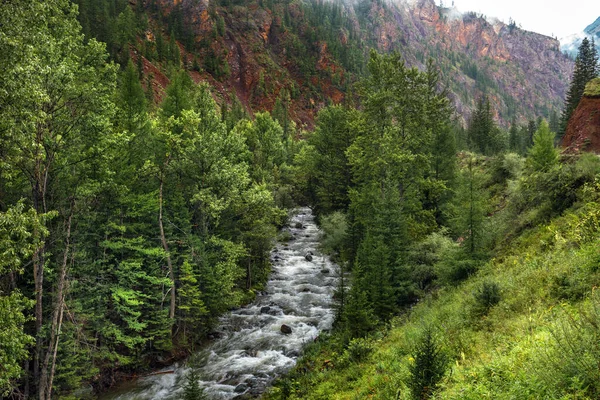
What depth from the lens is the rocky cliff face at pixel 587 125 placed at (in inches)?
958

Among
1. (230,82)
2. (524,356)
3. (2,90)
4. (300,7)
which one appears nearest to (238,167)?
(2,90)

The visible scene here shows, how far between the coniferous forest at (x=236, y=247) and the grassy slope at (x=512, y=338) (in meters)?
0.06

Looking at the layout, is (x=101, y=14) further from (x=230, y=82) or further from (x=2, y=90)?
(x=2, y=90)

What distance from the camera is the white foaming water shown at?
17.7 meters

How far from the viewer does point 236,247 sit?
80.5 ft

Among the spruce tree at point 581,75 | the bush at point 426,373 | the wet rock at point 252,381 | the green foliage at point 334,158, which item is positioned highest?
the spruce tree at point 581,75

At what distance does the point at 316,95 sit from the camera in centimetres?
11988

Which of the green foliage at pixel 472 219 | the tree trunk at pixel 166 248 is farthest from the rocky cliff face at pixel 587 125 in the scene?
the tree trunk at pixel 166 248

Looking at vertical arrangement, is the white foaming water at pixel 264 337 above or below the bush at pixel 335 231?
below

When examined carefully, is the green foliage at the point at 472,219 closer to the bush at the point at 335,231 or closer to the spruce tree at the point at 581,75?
the bush at the point at 335,231

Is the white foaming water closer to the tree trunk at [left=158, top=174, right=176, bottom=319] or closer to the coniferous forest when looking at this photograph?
the coniferous forest

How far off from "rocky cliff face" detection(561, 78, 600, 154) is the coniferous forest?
2.08 meters

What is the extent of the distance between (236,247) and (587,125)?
27668 millimetres

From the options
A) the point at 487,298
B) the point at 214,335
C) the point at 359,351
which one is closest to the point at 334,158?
the point at 214,335
